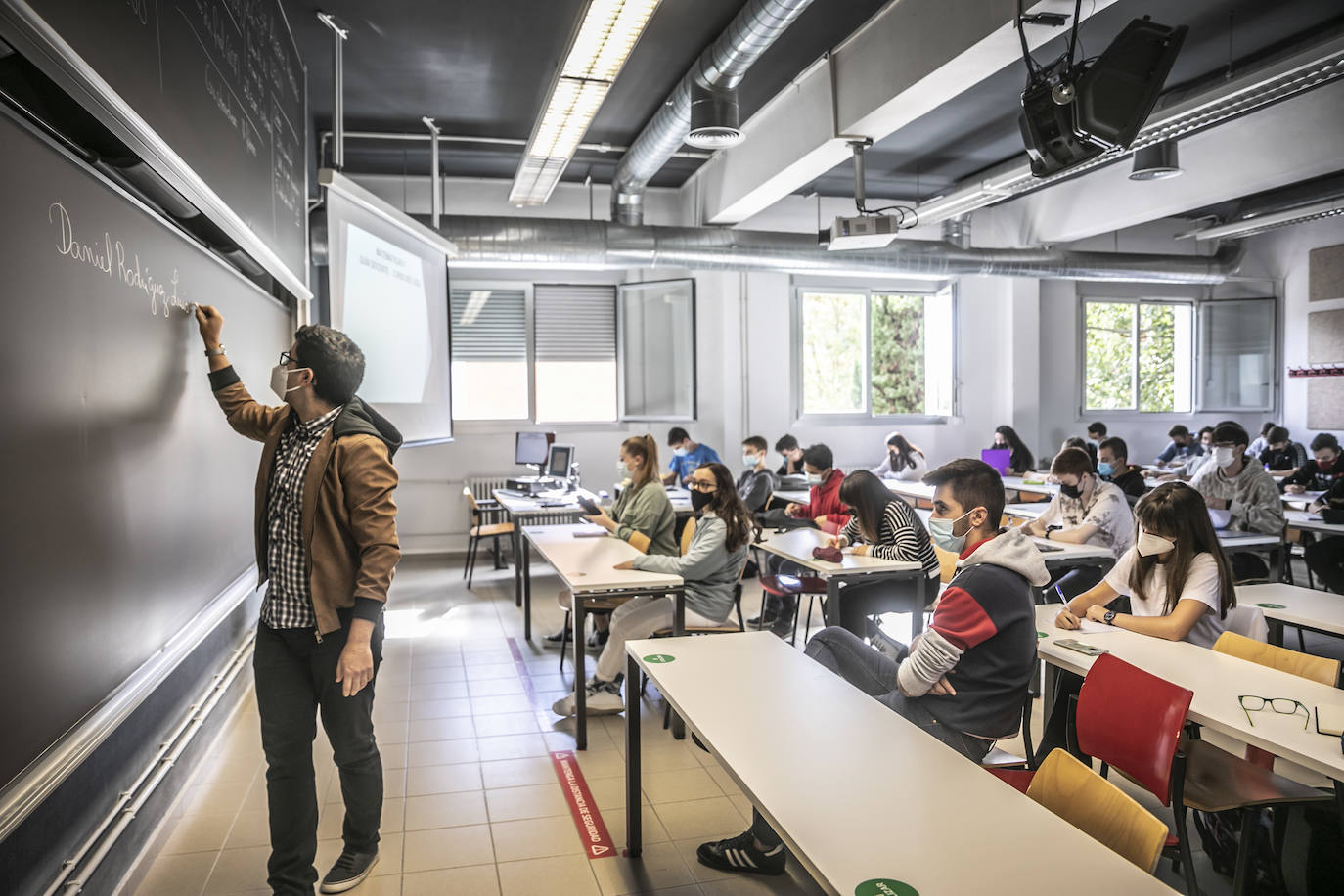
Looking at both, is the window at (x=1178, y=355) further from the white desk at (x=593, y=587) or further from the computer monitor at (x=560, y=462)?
the white desk at (x=593, y=587)

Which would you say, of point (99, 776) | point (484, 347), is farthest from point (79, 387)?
point (484, 347)

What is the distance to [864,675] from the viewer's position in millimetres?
3123

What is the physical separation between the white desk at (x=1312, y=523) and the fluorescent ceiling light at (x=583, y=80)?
5.39 m

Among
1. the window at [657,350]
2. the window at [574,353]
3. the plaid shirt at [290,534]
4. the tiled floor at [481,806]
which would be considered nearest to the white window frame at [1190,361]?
the window at [657,350]

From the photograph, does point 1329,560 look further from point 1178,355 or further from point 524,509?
point 1178,355

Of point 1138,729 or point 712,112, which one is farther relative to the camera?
point 712,112

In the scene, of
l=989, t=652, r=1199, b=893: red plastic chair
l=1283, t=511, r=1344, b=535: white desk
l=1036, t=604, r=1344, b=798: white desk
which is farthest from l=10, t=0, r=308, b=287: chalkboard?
l=1283, t=511, r=1344, b=535: white desk

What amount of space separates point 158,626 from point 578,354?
731 cm

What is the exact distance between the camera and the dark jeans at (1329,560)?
230 inches

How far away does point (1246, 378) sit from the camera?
1135 centimetres

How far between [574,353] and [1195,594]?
24.2 feet

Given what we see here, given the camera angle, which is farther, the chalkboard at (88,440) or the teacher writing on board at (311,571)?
the teacher writing on board at (311,571)

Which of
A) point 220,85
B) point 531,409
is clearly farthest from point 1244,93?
point 531,409

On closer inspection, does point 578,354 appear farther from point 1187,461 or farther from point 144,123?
point 144,123
